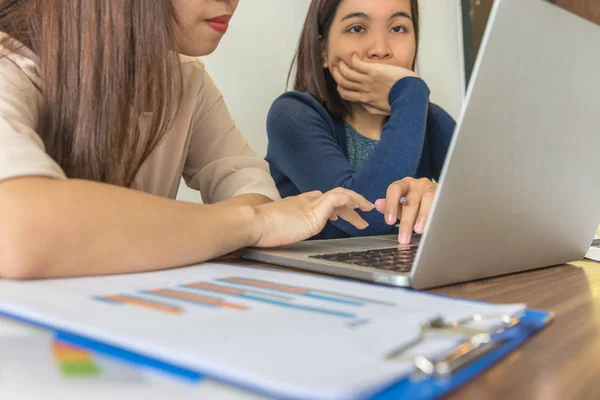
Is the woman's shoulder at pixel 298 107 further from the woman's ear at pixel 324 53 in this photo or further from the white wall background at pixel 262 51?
the white wall background at pixel 262 51

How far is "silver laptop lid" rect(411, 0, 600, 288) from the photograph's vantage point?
1.48ft

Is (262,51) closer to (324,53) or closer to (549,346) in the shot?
(324,53)

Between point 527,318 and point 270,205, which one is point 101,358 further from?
point 270,205

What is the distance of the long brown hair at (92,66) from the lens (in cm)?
69

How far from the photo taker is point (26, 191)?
500 mm

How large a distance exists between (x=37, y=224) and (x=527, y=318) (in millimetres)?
397

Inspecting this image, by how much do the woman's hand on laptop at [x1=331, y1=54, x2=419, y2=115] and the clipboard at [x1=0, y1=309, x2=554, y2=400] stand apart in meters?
1.06

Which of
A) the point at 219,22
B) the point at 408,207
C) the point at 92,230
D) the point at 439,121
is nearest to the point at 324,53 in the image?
the point at 439,121

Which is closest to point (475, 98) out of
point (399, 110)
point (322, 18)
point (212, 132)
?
point (212, 132)

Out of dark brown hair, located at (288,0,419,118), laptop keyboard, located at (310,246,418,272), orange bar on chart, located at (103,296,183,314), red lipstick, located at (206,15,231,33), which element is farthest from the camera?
dark brown hair, located at (288,0,419,118)

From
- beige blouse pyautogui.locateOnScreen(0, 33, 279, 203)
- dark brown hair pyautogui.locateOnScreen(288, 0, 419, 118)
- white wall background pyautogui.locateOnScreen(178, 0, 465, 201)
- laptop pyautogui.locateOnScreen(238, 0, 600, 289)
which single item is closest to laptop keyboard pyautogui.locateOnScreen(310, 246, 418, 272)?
laptop pyautogui.locateOnScreen(238, 0, 600, 289)

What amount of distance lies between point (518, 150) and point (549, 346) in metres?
0.21

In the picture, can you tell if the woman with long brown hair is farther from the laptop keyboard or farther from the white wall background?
the white wall background

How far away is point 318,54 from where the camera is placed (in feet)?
4.92
